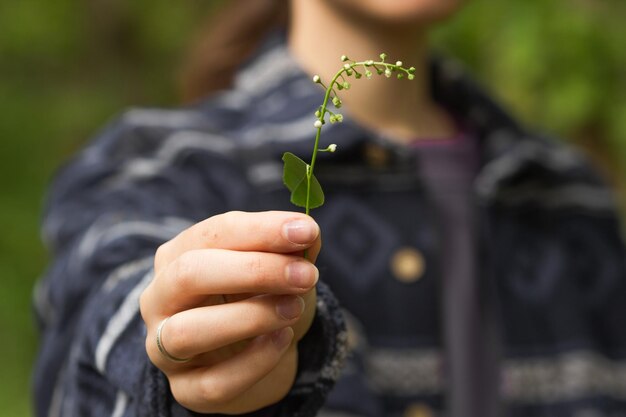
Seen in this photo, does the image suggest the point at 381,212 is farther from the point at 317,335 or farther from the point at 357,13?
the point at 317,335

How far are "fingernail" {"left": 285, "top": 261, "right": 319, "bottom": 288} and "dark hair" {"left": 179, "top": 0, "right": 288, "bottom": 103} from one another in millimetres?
739

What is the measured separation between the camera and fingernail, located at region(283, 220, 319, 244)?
46 cm

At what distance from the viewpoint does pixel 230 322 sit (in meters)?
0.49

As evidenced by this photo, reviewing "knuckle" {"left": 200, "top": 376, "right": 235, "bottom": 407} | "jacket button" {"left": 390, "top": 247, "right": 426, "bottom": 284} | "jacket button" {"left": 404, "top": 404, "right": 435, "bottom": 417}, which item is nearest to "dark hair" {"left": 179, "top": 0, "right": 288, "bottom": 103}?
"jacket button" {"left": 390, "top": 247, "right": 426, "bottom": 284}

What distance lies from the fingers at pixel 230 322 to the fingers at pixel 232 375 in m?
0.02

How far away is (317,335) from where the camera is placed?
58cm

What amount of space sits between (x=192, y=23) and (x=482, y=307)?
6.18 ft

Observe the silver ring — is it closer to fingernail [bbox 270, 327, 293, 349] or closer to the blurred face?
fingernail [bbox 270, 327, 293, 349]

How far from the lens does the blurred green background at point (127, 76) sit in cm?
172

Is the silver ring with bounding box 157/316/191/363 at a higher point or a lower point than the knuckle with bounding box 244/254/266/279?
lower

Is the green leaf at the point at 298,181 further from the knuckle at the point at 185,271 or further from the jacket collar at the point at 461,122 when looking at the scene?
the jacket collar at the point at 461,122

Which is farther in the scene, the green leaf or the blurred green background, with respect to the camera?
the blurred green background

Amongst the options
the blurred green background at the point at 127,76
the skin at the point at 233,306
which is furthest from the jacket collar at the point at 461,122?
the blurred green background at the point at 127,76

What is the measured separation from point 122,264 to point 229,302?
0.23 metres
